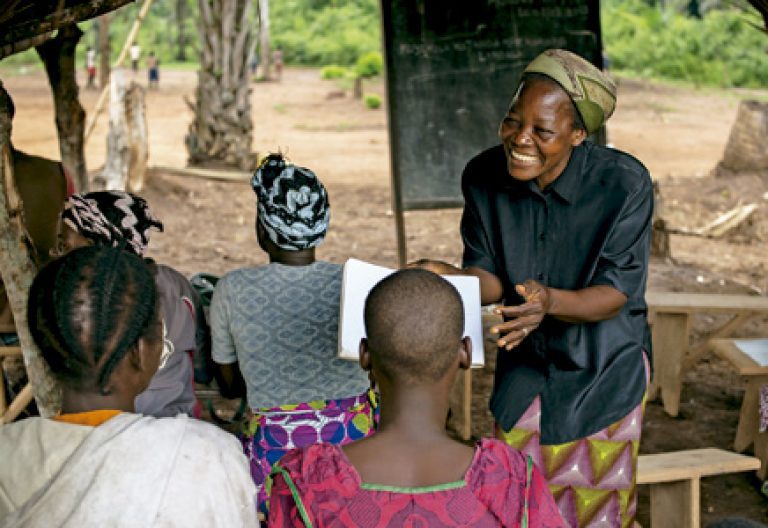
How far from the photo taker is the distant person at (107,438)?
1.78 m

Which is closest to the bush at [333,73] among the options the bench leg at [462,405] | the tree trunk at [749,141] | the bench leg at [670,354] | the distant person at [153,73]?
the distant person at [153,73]

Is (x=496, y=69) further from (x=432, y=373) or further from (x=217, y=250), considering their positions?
(x=432, y=373)

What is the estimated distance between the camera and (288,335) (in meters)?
2.98

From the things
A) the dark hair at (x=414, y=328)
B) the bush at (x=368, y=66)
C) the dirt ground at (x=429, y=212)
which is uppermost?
the dark hair at (x=414, y=328)

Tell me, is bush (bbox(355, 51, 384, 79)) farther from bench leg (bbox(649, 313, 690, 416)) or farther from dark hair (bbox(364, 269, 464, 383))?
dark hair (bbox(364, 269, 464, 383))

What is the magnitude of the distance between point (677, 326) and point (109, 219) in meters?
3.32

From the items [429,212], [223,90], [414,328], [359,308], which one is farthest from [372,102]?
[414,328]

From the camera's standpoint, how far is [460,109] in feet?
20.3

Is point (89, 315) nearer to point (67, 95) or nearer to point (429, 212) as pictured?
point (67, 95)

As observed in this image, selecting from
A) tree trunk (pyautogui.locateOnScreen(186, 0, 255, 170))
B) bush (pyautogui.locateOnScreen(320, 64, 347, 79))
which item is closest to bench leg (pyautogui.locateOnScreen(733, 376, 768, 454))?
tree trunk (pyautogui.locateOnScreen(186, 0, 255, 170))

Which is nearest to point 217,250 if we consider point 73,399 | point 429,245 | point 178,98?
point 429,245

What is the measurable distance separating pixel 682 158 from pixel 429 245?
603 cm

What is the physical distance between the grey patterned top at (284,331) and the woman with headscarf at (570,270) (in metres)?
0.46

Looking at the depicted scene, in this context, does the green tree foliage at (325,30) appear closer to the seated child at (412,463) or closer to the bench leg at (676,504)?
the bench leg at (676,504)
